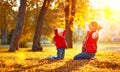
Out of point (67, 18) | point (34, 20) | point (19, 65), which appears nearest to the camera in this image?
point (19, 65)

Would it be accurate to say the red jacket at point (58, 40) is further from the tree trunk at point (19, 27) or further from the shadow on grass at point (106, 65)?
the tree trunk at point (19, 27)

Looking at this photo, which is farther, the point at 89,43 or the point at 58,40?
the point at 58,40

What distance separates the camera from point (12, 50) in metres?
32.2

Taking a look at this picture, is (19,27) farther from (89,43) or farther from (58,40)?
(89,43)

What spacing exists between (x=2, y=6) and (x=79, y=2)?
1023 centimetres

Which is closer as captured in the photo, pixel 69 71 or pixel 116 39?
pixel 69 71

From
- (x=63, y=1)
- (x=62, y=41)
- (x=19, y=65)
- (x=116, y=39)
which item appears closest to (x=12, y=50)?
(x=63, y=1)

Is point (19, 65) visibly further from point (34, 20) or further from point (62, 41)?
point (34, 20)

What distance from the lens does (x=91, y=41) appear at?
1738cm

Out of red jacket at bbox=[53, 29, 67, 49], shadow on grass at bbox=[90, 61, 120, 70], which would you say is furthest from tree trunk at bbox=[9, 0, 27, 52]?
shadow on grass at bbox=[90, 61, 120, 70]

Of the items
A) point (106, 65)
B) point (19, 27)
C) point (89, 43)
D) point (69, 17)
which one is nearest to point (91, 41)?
point (89, 43)

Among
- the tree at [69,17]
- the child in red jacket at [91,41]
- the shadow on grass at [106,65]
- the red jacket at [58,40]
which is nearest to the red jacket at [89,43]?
the child in red jacket at [91,41]

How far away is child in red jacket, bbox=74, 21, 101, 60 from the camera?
1727cm

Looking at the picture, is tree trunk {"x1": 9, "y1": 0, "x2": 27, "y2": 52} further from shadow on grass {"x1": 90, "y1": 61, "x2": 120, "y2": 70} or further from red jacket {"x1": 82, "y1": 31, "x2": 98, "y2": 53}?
shadow on grass {"x1": 90, "y1": 61, "x2": 120, "y2": 70}
